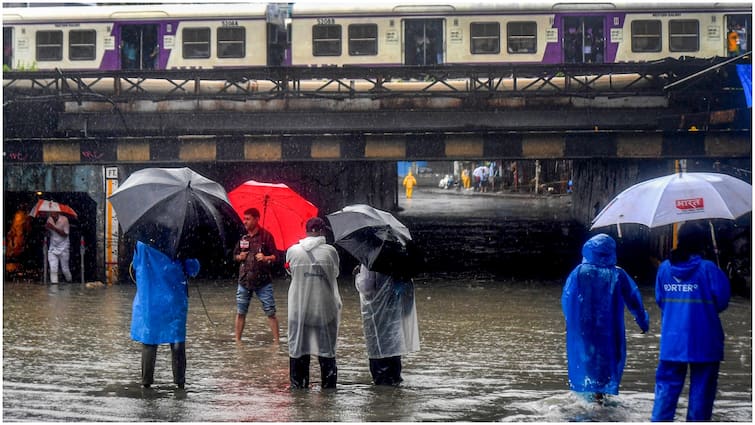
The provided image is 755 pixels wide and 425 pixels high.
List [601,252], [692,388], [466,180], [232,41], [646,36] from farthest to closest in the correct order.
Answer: [466,180] → [232,41] → [646,36] → [601,252] → [692,388]

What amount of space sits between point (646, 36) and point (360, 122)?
8.89 m

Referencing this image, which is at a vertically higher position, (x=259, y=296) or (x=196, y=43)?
(x=196, y=43)

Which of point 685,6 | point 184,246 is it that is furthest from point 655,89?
point 184,246

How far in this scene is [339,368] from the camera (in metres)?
11.4

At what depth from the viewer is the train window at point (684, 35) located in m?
26.7

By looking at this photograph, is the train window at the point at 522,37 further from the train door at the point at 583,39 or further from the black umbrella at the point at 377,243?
the black umbrella at the point at 377,243

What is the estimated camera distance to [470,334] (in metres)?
14.2

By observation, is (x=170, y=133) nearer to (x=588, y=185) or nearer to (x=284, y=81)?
(x=284, y=81)

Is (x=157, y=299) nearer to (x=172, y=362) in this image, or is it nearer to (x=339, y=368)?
(x=172, y=362)

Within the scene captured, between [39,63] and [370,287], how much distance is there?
66.6ft

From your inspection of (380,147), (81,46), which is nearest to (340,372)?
(380,147)

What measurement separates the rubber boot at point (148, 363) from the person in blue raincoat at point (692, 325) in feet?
14.4

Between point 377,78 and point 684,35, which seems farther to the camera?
point 684,35

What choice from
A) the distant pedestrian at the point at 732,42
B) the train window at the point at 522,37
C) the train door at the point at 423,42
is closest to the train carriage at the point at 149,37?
the train door at the point at 423,42
